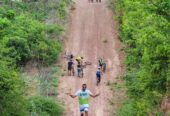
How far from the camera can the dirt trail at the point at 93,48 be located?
24716 millimetres

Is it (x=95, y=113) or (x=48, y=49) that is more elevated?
(x=48, y=49)

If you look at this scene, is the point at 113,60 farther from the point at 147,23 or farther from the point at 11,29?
the point at 147,23

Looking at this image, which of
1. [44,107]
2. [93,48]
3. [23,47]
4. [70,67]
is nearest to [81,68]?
[70,67]

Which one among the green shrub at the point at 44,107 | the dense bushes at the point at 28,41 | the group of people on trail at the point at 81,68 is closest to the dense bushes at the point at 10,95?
the green shrub at the point at 44,107

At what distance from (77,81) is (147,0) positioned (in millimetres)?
7935

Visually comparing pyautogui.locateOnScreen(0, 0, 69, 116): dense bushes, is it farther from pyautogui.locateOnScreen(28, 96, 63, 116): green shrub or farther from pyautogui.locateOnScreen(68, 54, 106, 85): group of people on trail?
pyautogui.locateOnScreen(68, 54, 106, 85): group of people on trail

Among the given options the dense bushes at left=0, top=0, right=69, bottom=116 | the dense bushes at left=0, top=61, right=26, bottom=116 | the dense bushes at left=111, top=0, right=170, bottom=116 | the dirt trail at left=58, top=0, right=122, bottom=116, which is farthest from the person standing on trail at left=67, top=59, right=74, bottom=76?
the dense bushes at left=0, top=61, right=26, bottom=116

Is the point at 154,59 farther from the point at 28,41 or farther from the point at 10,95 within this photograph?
the point at 28,41

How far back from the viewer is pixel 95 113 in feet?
76.0

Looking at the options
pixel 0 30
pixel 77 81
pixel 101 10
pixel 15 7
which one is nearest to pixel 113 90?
pixel 77 81

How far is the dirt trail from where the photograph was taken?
973 inches

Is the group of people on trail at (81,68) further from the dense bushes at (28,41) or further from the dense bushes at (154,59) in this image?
the dense bushes at (154,59)

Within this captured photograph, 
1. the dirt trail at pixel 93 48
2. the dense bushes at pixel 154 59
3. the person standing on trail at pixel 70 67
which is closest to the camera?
the dense bushes at pixel 154 59

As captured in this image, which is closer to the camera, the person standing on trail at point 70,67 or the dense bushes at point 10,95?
the dense bushes at point 10,95
